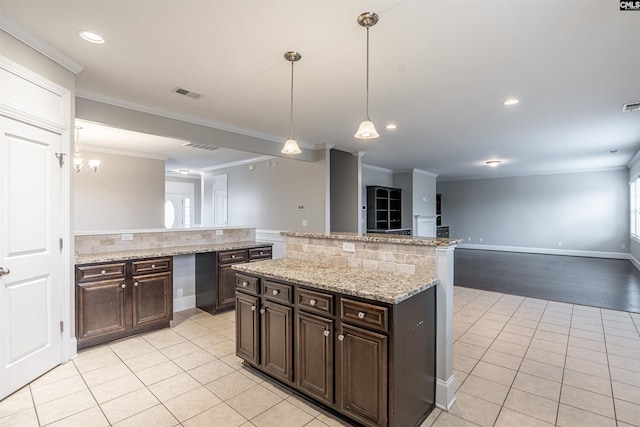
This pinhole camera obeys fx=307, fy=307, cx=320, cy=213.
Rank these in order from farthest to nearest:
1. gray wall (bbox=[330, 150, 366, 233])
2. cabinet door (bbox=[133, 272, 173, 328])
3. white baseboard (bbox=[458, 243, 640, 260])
Result: white baseboard (bbox=[458, 243, 640, 260])
gray wall (bbox=[330, 150, 366, 233])
cabinet door (bbox=[133, 272, 173, 328])

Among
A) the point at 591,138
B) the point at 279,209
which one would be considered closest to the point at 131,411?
the point at 279,209

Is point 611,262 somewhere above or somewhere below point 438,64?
below

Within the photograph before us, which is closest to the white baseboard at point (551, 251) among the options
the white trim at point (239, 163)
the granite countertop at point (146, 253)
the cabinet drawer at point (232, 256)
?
the white trim at point (239, 163)

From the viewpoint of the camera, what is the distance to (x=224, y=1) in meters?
1.95

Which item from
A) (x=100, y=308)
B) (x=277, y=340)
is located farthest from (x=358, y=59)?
(x=100, y=308)

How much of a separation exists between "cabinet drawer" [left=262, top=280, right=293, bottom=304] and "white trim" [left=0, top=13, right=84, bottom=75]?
258cm

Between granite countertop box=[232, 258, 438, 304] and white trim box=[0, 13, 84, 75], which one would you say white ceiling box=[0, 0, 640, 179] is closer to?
white trim box=[0, 13, 84, 75]

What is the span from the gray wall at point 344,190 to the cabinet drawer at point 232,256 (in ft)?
8.36

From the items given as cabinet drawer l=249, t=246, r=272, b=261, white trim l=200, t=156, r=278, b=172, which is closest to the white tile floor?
cabinet drawer l=249, t=246, r=272, b=261

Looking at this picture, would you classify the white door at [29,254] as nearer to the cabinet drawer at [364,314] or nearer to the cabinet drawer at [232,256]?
the cabinet drawer at [232,256]

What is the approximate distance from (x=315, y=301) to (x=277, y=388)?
35.7 inches

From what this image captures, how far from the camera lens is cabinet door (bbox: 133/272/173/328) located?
11.2 ft

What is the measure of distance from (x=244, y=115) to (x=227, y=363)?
118 inches

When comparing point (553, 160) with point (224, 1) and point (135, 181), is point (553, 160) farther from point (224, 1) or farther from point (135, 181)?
point (135, 181)
